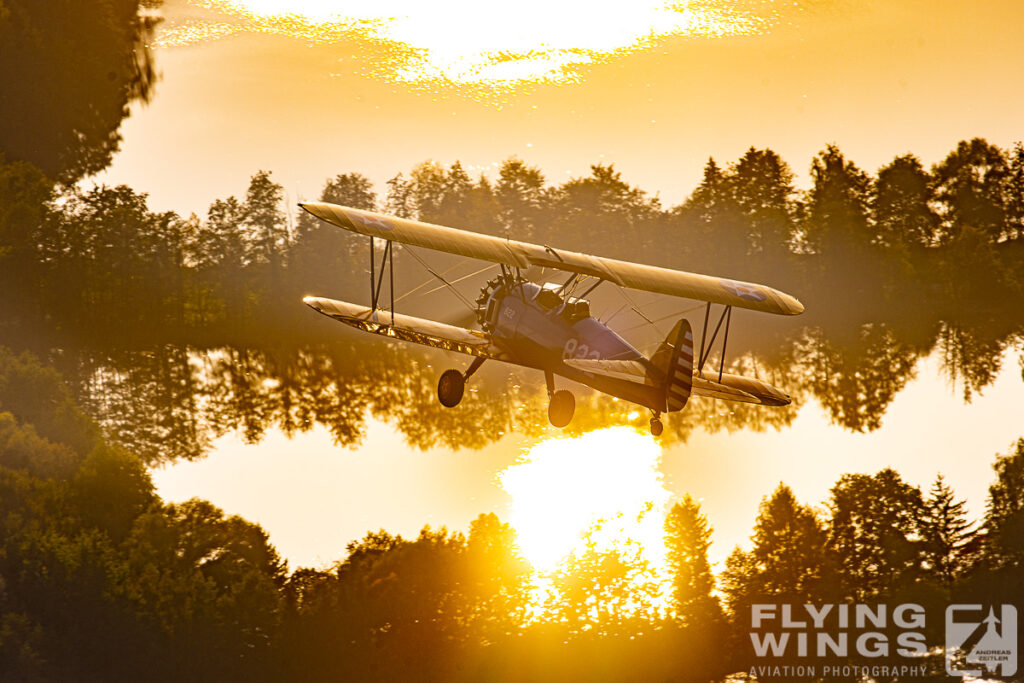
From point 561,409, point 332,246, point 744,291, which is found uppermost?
point 332,246

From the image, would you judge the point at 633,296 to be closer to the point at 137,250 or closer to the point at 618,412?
the point at 618,412

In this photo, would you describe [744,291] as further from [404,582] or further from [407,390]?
[404,582]

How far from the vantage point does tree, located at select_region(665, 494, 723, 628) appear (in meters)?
77.4

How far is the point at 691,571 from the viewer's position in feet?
274

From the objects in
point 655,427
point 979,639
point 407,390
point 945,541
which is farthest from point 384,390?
point 979,639

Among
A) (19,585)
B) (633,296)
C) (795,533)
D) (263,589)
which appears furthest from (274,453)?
(795,533)

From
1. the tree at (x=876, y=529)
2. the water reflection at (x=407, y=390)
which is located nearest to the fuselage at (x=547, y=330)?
the water reflection at (x=407, y=390)

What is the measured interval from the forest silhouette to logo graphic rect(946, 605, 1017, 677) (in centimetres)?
232

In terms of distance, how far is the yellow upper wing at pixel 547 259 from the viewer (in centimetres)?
2384

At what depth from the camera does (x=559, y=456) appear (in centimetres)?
5875

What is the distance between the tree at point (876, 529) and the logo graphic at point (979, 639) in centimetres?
492

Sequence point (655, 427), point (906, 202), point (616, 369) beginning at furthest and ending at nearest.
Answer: point (906, 202)
point (616, 369)
point (655, 427)

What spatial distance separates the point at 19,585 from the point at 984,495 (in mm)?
69708

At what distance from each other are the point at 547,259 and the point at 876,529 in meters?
69.4
